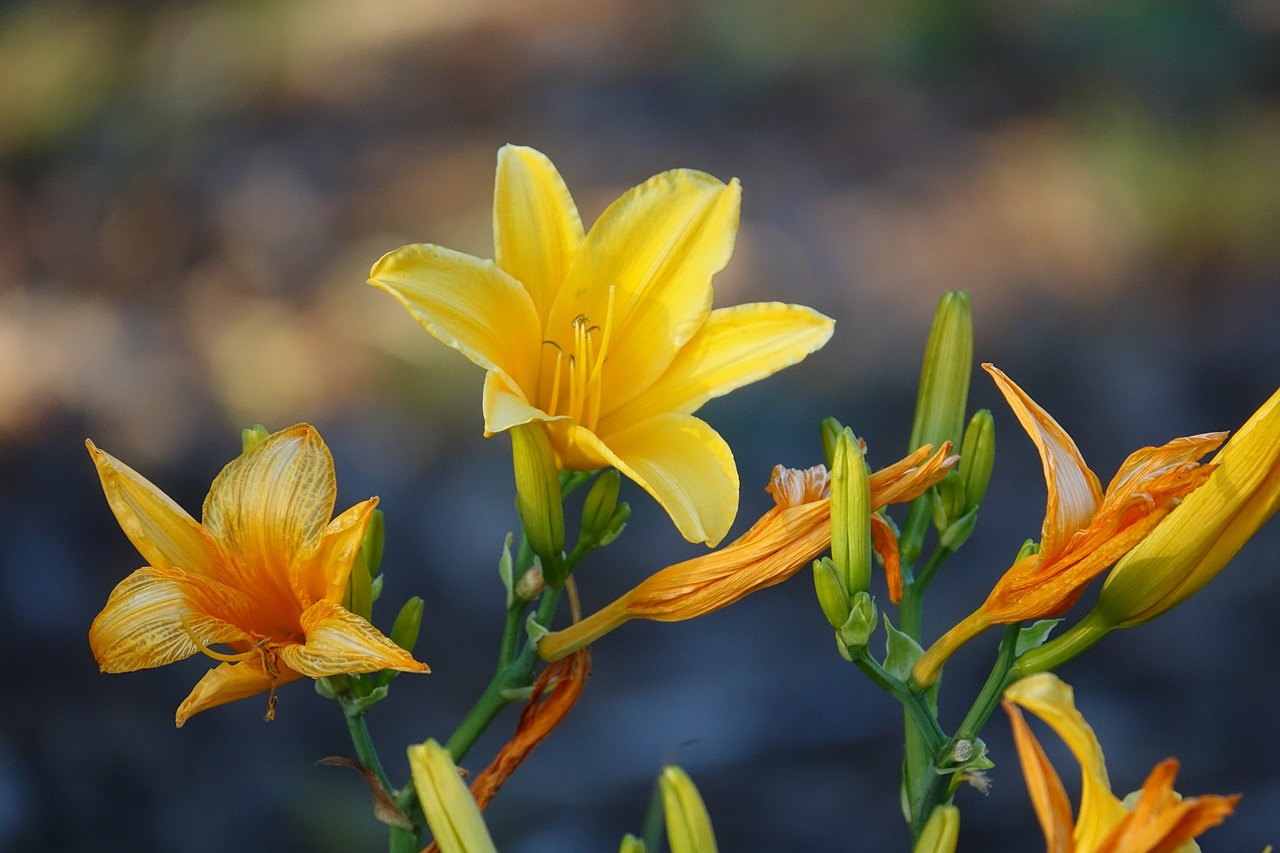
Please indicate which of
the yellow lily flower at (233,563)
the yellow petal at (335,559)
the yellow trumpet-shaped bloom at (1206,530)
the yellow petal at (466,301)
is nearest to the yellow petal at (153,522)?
the yellow lily flower at (233,563)

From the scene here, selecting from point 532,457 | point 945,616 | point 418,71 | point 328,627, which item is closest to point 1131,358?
point 945,616

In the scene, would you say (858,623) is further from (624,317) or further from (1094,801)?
(624,317)

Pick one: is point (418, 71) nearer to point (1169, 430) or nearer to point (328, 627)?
point (1169, 430)

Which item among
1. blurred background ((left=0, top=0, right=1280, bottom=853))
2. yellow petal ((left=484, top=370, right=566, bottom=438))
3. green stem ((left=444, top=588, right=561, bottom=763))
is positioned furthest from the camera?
blurred background ((left=0, top=0, right=1280, bottom=853))

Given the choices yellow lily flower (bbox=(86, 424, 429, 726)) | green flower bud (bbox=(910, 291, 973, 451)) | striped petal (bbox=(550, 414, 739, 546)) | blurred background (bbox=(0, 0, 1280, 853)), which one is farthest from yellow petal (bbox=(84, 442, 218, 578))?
blurred background (bbox=(0, 0, 1280, 853))

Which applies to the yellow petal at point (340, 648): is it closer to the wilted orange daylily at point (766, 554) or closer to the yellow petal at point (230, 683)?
the yellow petal at point (230, 683)

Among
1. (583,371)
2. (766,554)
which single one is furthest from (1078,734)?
(583,371)

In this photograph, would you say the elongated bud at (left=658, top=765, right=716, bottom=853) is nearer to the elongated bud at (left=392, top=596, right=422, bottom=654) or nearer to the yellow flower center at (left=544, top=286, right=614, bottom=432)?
the elongated bud at (left=392, top=596, right=422, bottom=654)
